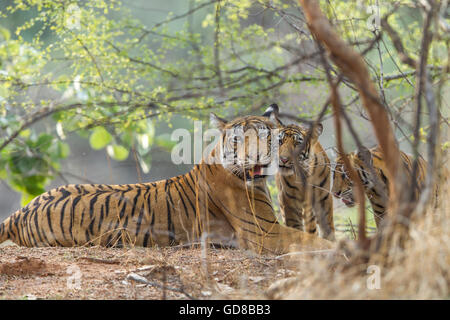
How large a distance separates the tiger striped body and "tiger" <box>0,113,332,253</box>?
6.6 inches

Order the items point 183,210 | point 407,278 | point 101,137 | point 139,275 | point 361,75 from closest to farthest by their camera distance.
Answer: point 407,278, point 361,75, point 139,275, point 183,210, point 101,137

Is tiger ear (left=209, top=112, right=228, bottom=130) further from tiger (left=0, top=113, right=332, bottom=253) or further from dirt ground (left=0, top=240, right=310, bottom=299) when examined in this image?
dirt ground (left=0, top=240, right=310, bottom=299)

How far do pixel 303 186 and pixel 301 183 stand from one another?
1.3 inches

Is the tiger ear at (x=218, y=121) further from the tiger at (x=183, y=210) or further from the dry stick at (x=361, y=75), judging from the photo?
the dry stick at (x=361, y=75)

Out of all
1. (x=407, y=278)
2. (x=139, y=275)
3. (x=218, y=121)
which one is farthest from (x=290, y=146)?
(x=407, y=278)

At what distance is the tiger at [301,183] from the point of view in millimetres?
3918

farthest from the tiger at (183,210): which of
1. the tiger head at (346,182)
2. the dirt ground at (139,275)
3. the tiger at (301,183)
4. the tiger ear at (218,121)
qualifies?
the tiger head at (346,182)

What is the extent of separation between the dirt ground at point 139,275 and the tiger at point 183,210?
341 millimetres

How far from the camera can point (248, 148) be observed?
3.80 m

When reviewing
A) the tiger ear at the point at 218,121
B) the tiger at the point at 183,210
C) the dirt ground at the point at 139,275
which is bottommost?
the dirt ground at the point at 139,275

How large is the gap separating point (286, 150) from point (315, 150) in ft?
1.39

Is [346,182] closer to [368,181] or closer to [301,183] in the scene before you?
[368,181]

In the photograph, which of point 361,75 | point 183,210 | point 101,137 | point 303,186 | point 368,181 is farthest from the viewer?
point 101,137

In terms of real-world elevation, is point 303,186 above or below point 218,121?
A: below
